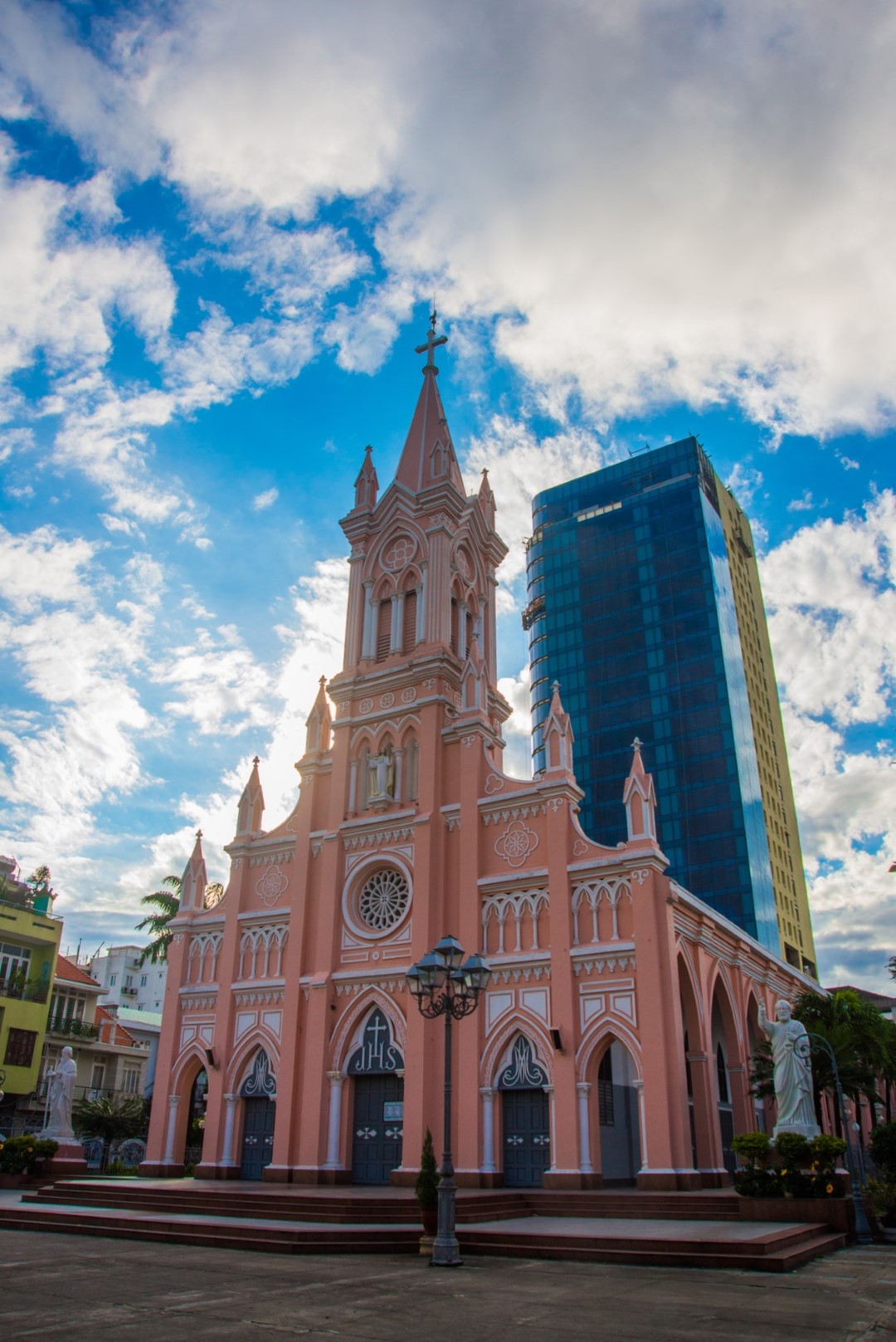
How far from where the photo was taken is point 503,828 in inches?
1106

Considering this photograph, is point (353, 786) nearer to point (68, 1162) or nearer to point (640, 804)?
point (640, 804)

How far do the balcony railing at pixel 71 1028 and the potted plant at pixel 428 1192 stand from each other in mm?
33698

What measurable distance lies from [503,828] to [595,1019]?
590cm

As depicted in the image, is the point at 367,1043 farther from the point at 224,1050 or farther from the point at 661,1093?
the point at 661,1093

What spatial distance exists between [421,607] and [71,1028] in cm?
2769

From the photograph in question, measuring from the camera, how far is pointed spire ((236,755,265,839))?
3344 cm

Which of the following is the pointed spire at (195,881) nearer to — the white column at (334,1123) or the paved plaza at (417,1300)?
the white column at (334,1123)

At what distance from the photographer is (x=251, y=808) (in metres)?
33.7

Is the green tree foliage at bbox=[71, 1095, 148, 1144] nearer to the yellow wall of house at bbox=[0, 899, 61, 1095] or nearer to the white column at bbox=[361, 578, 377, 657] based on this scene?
the yellow wall of house at bbox=[0, 899, 61, 1095]

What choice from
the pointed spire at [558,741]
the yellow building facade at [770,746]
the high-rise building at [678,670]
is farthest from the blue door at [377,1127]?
the yellow building facade at [770,746]

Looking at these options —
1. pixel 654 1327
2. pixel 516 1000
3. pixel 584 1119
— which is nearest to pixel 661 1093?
pixel 584 1119

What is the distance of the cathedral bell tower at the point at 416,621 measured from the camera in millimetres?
30984

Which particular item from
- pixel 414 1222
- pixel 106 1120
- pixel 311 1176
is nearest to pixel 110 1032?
pixel 106 1120

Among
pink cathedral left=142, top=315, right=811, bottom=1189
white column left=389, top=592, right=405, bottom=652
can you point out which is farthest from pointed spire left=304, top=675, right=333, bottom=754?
white column left=389, top=592, right=405, bottom=652
